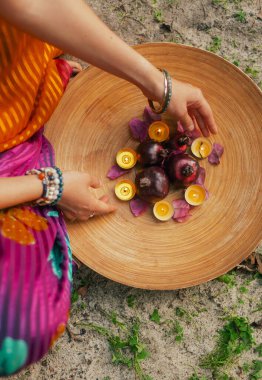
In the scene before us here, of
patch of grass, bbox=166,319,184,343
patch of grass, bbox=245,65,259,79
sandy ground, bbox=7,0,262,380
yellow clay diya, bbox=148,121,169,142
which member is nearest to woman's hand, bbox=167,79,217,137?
yellow clay diya, bbox=148,121,169,142

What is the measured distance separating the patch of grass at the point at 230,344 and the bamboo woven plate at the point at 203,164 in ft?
1.05

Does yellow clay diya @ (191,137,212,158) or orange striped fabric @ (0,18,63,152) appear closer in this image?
orange striped fabric @ (0,18,63,152)

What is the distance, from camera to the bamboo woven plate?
151cm

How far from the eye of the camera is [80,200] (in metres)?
1.41

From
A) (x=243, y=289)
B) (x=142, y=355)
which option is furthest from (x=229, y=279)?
(x=142, y=355)

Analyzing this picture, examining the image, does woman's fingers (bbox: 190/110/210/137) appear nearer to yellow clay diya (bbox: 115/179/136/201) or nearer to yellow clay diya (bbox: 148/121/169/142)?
yellow clay diya (bbox: 148/121/169/142)

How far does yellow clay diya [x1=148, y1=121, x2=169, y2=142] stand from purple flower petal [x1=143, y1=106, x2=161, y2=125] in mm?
22

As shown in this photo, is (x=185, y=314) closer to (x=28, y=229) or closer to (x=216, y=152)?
(x=216, y=152)

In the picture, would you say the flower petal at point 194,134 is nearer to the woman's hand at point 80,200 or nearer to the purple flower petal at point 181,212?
the purple flower petal at point 181,212

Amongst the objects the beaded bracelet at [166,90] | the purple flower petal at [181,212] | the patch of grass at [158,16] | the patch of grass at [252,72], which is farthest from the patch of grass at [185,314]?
the patch of grass at [158,16]

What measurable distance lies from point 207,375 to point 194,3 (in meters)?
1.52

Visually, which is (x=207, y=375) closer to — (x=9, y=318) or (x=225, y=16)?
(x=9, y=318)

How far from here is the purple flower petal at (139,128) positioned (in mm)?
1586

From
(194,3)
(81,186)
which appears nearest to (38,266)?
(81,186)
